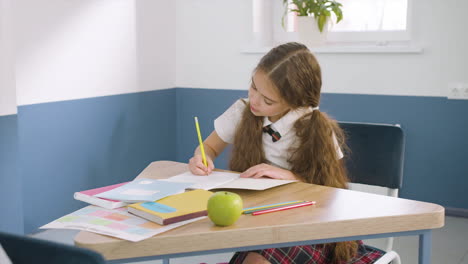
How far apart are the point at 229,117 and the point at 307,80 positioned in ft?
1.11

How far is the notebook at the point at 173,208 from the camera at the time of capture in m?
1.21

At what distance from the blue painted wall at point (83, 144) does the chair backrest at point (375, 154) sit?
1.61 metres

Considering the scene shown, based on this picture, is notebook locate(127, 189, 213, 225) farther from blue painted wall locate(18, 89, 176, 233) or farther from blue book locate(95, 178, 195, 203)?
blue painted wall locate(18, 89, 176, 233)

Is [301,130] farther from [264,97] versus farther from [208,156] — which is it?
[208,156]

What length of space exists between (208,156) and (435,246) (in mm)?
1588

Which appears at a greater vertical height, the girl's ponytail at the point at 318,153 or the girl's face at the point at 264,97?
the girl's face at the point at 264,97

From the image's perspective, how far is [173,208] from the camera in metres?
1.28

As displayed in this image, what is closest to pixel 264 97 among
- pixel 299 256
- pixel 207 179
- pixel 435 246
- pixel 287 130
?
pixel 287 130

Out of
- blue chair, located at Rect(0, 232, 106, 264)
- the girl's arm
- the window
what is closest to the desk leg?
the girl's arm

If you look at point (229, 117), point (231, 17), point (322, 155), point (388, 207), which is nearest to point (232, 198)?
point (388, 207)

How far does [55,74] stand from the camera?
2965 millimetres

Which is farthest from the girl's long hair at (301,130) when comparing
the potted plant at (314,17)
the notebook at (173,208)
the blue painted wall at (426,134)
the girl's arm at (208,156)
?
the potted plant at (314,17)

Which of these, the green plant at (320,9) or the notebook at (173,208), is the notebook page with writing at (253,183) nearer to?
the notebook at (173,208)

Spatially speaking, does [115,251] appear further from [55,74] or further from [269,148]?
[55,74]
